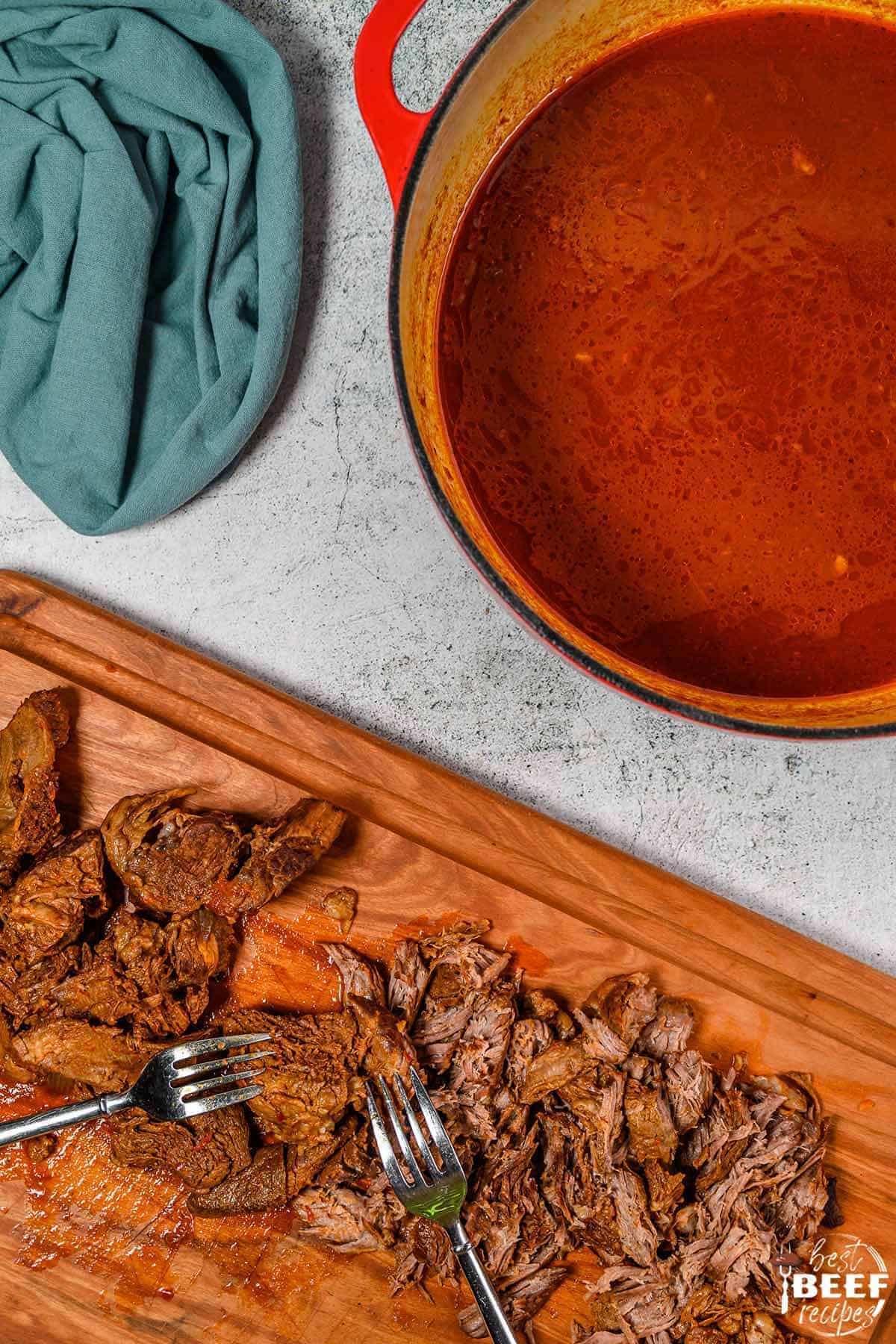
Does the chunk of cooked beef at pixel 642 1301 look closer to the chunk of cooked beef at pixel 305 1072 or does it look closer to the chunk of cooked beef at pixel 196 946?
the chunk of cooked beef at pixel 305 1072

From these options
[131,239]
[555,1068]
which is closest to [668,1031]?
[555,1068]

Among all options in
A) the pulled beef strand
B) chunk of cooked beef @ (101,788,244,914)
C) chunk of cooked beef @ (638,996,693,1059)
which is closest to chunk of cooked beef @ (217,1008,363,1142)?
the pulled beef strand

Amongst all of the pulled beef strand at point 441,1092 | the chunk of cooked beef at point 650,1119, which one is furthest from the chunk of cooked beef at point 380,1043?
the chunk of cooked beef at point 650,1119

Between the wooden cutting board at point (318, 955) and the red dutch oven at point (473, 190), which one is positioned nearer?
the red dutch oven at point (473, 190)

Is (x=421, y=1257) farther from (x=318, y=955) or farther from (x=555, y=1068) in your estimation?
(x=318, y=955)

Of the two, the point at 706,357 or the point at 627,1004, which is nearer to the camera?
the point at 706,357

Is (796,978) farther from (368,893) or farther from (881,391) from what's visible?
(881,391)

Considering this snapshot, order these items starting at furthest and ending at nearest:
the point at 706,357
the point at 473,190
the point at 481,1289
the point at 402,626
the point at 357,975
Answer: the point at 402,626 → the point at 357,975 → the point at 481,1289 → the point at 473,190 → the point at 706,357
